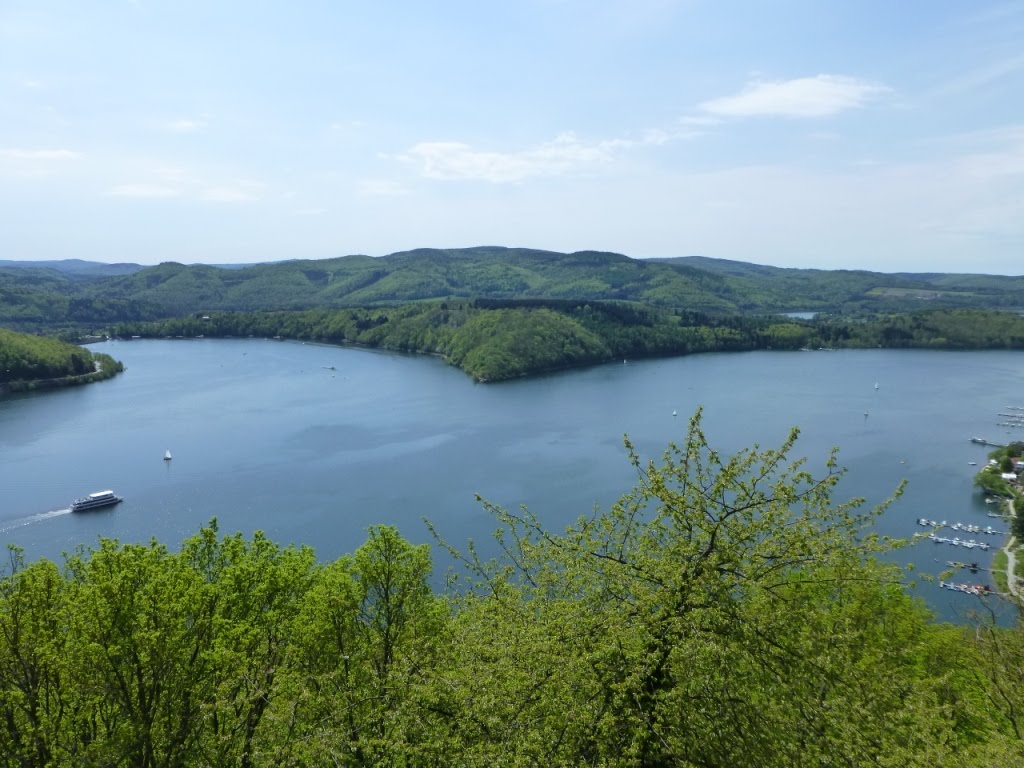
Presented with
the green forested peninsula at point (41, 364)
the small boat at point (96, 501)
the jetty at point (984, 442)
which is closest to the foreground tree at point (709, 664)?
the small boat at point (96, 501)

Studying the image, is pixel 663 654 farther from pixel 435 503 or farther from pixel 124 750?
pixel 435 503

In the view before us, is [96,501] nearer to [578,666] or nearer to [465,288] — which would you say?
[578,666]

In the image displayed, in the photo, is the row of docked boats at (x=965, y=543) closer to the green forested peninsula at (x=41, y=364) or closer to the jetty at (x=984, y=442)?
the jetty at (x=984, y=442)

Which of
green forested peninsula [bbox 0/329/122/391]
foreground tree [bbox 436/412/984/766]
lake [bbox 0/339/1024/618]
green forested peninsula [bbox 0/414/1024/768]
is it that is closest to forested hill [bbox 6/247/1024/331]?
green forested peninsula [bbox 0/329/122/391]

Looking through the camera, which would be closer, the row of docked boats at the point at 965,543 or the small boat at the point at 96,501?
the row of docked boats at the point at 965,543

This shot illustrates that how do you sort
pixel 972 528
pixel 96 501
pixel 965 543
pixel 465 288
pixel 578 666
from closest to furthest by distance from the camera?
pixel 578 666
pixel 965 543
pixel 972 528
pixel 96 501
pixel 465 288

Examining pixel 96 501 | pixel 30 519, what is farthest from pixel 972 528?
pixel 30 519

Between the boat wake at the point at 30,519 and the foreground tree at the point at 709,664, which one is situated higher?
the foreground tree at the point at 709,664
